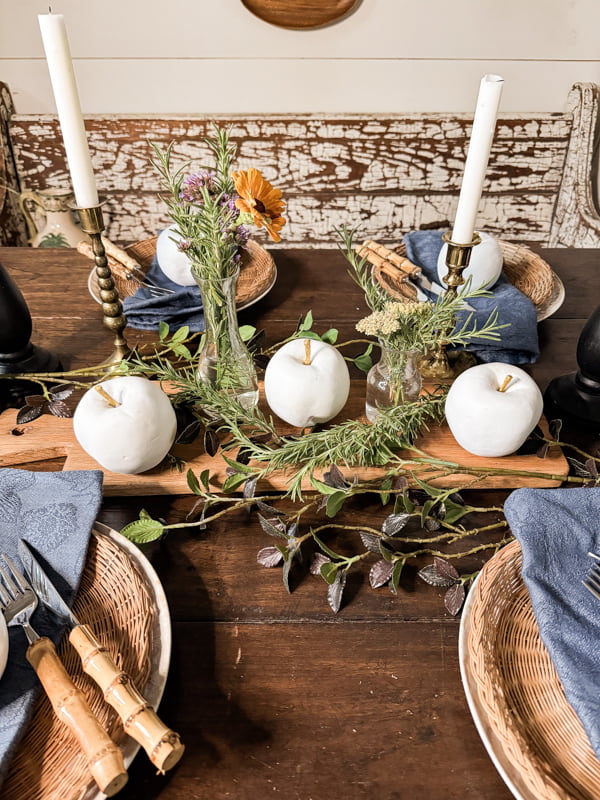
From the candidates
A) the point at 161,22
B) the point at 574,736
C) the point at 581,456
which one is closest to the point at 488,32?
the point at 161,22

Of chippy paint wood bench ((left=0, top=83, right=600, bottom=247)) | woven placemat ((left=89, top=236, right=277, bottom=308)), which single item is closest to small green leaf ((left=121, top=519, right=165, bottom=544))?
woven placemat ((left=89, top=236, right=277, bottom=308))

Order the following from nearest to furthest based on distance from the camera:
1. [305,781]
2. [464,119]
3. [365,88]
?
1. [305,781]
2. [464,119]
3. [365,88]

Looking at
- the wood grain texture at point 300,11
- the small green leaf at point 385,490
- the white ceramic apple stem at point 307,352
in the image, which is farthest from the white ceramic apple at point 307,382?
the wood grain texture at point 300,11

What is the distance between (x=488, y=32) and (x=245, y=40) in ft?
2.32

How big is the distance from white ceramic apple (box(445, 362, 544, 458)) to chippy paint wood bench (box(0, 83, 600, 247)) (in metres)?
1.27

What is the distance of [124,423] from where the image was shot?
0.59 metres

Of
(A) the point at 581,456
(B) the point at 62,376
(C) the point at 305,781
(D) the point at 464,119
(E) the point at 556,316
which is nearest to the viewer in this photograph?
(C) the point at 305,781

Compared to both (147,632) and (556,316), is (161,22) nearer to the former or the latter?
(556,316)

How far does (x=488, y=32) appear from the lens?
5.67 feet

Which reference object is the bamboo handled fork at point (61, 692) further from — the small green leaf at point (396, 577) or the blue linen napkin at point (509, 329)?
the blue linen napkin at point (509, 329)

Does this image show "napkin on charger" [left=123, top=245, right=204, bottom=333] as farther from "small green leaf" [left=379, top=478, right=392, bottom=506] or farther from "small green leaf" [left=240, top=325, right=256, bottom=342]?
"small green leaf" [left=379, top=478, right=392, bottom=506]

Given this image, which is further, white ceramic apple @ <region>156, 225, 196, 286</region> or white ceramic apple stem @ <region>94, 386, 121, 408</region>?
white ceramic apple @ <region>156, 225, 196, 286</region>

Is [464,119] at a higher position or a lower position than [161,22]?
lower

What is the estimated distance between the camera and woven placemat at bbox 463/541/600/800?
0.40 meters
